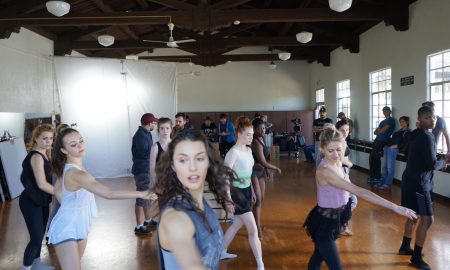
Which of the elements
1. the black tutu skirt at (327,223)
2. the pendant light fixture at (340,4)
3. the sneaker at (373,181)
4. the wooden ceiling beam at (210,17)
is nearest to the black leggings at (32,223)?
the black tutu skirt at (327,223)

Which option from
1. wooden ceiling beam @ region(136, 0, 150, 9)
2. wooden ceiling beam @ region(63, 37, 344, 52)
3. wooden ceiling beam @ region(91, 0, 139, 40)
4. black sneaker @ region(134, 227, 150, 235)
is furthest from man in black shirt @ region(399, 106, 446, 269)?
wooden ceiling beam @ region(136, 0, 150, 9)

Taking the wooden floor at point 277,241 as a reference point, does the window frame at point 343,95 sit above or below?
above

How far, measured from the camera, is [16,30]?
25.2 ft

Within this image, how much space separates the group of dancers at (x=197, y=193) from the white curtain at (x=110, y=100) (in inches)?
199

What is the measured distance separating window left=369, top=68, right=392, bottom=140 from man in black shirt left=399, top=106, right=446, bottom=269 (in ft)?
17.1

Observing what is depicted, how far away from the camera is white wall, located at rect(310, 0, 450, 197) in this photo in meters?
6.55

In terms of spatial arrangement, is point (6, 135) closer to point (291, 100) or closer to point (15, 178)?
point (15, 178)

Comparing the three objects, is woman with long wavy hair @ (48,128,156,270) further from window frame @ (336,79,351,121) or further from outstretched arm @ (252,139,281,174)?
window frame @ (336,79,351,121)

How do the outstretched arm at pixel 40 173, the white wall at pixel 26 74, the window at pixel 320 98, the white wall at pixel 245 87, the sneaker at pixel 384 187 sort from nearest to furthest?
the outstretched arm at pixel 40 173
the sneaker at pixel 384 187
the white wall at pixel 26 74
the window at pixel 320 98
the white wall at pixel 245 87

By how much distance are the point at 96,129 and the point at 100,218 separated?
3.55m

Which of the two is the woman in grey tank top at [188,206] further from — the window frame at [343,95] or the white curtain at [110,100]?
the window frame at [343,95]

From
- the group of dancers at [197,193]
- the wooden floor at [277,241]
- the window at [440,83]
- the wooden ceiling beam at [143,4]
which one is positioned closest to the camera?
the group of dancers at [197,193]

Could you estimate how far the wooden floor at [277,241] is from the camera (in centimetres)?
382

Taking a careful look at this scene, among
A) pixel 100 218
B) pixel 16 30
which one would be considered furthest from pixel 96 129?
pixel 100 218
